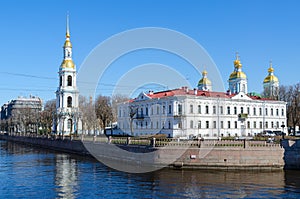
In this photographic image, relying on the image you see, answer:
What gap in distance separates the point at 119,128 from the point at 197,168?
4895cm

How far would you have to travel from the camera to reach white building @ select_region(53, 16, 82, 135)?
297ft

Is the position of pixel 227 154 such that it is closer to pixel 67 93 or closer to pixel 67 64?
pixel 67 93

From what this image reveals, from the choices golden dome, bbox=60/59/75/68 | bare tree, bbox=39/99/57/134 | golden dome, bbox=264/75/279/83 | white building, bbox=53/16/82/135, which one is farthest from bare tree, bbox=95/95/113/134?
golden dome, bbox=264/75/279/83

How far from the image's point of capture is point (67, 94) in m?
91.9

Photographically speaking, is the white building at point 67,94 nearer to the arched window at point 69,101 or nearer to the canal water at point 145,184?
the arched window at point 69,101

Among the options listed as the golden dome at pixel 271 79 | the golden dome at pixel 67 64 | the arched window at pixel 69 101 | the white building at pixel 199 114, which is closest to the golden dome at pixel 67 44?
the golden dome at pixel 67 64

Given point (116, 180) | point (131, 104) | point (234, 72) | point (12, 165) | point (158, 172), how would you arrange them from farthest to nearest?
point (234, 72)
point (131, 104)
point (12, 165)
point (158, 172)
point (116, 180)

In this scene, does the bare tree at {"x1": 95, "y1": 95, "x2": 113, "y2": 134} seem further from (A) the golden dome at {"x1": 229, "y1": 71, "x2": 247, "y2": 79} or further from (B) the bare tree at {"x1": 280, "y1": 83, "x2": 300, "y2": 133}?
(B) the bare tree at {"x1": 280, "y1": 83, "x2": 300, "y2": 133}

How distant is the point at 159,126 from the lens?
6856 centimetres

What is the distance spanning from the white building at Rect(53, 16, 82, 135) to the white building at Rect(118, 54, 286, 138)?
17.5 meters

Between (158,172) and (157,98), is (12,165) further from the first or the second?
(157,98)

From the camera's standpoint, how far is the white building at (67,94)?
90.4 metres

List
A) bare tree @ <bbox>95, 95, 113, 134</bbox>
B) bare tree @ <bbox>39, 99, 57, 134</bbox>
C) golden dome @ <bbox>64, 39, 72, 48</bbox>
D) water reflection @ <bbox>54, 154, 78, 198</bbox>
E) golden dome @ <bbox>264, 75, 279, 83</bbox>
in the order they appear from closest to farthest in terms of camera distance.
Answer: water reflection @ <bbox>54, 154, 78, 198</bbox> < bare tree @ <bbox>95, 95, 113, 134</bbox> < bare tree @ <bbox>39, 99, 57, 134</bbox> < golden dome @ <bbox>64, 39, 72, 48</bbox> < golden dome @ <bbox>264, 75, 279, 83</bbox>

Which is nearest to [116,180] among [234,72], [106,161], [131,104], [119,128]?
[106,161]
